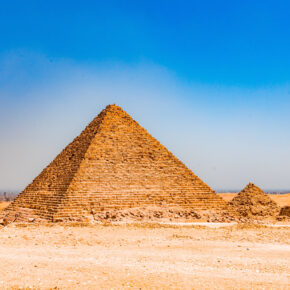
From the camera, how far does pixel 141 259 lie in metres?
10.6

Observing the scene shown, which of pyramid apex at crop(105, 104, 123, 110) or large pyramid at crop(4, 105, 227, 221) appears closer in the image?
large pyramid at crop(4, 105, 227, 221)

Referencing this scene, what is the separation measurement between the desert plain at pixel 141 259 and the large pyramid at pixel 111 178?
498 centimetres

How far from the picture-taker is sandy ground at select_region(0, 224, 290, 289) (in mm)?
7621

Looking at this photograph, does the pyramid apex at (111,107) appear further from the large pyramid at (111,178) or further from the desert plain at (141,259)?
the desert plain at (141,259)

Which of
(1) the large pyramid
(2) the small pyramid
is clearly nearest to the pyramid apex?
(1) the large pyramid

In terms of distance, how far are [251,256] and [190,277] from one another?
3.95 meters

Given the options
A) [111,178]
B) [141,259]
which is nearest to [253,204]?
[111,178]

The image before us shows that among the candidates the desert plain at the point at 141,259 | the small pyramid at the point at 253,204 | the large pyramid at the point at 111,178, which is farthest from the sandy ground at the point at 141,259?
the small pyramid at the point at 253,204

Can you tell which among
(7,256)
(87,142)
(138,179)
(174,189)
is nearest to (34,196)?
(87,142)

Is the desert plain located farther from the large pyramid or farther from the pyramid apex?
the pyramid apex

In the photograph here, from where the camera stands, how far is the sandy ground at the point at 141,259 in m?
7.62

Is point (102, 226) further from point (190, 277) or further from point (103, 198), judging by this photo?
point (190, 277)

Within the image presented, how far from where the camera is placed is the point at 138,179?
25.5 m

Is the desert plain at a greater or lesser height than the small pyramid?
lesser
